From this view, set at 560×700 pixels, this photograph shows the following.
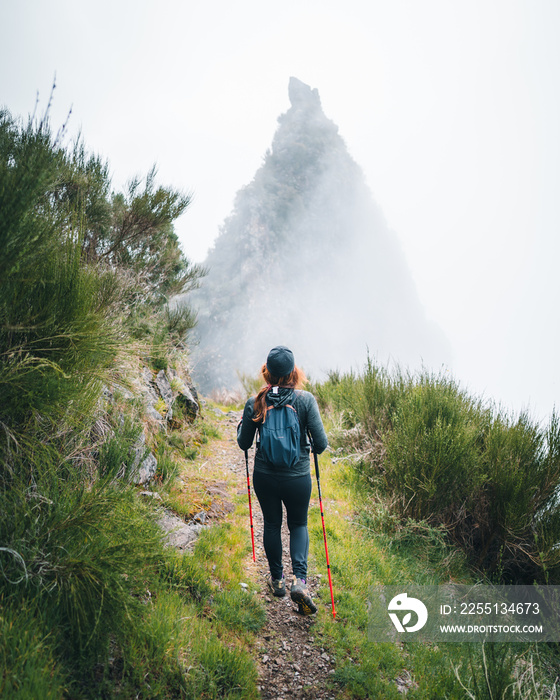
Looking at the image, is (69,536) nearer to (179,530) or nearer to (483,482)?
(179,530)

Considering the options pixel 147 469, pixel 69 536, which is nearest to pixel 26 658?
pixel 69 536

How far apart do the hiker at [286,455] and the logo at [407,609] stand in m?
0.90

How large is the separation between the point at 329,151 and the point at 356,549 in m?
73.2

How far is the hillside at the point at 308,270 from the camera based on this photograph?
5022 cm

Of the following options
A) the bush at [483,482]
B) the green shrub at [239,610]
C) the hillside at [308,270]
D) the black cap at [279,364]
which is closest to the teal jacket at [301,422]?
the black cap at [279,364]

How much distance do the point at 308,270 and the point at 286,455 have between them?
2360 inches

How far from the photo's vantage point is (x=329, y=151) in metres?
64.3

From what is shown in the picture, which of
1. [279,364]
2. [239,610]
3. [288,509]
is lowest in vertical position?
[239,610]

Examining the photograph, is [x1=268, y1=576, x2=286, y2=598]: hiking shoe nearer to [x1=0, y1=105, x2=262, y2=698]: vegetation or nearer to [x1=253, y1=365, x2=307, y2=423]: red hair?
[x1=0, y1=105, x2=262, y2=698]: vegetation

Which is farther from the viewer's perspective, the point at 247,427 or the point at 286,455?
the point at 247,427

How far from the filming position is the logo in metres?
2.94

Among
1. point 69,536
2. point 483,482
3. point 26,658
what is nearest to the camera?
point 26,658

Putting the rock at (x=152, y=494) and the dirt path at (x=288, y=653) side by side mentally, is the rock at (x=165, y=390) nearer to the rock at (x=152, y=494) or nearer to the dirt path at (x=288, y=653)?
the rock at (x=152, y=494)

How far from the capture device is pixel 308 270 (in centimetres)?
6028
